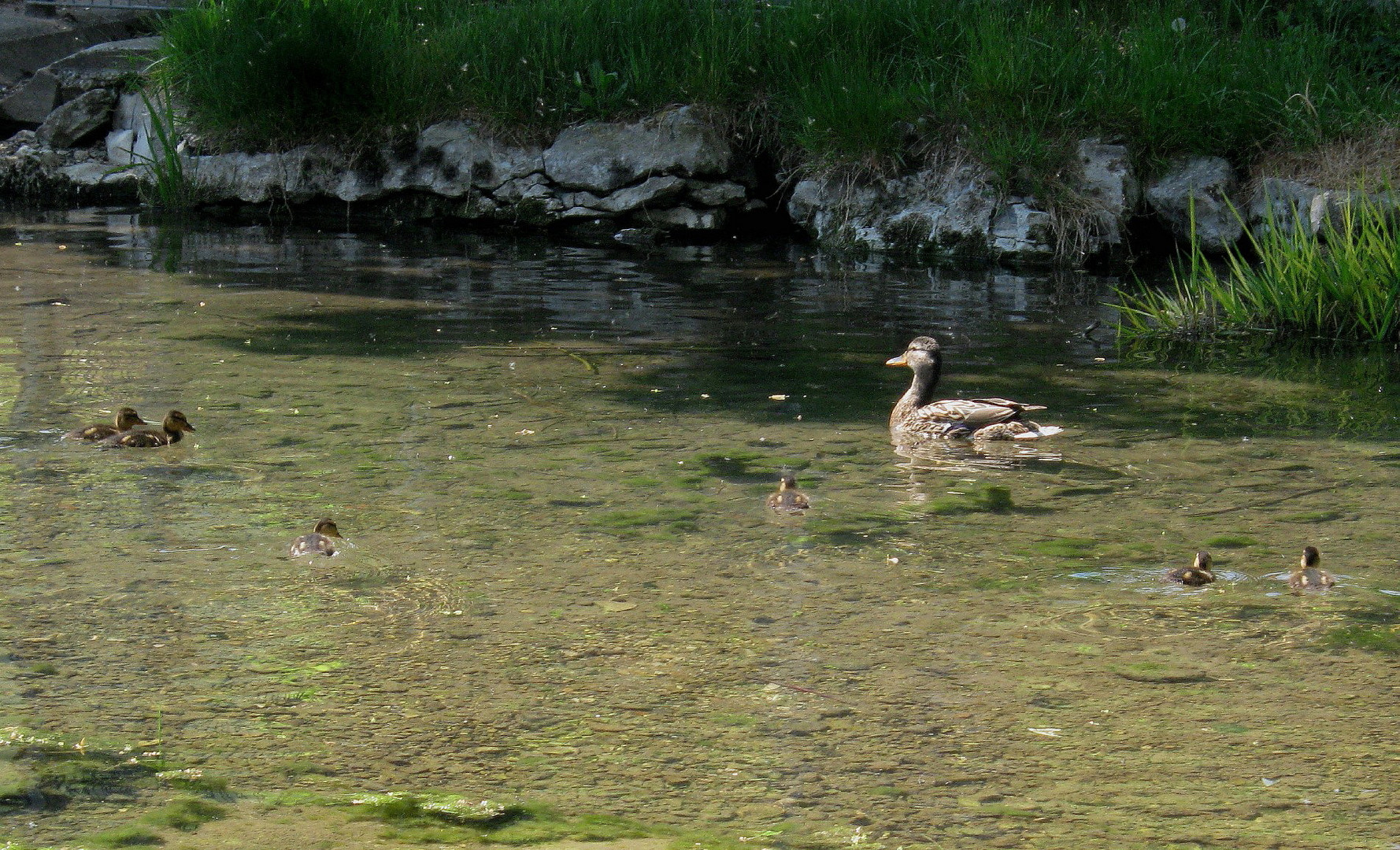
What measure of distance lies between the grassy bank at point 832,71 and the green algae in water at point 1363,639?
8.50 metres

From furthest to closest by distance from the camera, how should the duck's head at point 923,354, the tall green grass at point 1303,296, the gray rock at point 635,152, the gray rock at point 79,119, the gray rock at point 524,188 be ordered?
1. the gray rock at point 79,119
2. the gray rock at point 524,188
3. the gray rock at point 635,152
4. the tall green grass at point 1303,296
5. the duck's head at point 923,354

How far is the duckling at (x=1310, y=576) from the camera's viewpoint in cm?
482

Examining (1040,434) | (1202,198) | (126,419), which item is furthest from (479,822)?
(1202,198)

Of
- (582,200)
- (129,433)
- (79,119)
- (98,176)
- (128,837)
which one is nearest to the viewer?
(128,837)

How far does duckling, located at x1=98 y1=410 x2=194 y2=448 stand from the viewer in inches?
251

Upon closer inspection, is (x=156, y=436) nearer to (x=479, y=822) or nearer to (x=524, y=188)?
(x=479, y=822)

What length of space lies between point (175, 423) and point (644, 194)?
8.40 metres

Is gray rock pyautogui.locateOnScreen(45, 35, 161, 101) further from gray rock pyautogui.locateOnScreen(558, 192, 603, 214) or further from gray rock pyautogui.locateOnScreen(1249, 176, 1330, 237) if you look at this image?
gray rock pyautogui.locateOnScreen(1249, 176, 1330, 237)

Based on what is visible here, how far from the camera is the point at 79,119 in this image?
16.9 metres

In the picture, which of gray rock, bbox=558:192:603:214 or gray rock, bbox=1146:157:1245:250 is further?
gray rock, bbox=558:192:603:214

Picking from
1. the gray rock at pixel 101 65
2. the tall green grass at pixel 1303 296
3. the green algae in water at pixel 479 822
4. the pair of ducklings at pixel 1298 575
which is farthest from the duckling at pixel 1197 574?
the gray rock at pixel 101 65

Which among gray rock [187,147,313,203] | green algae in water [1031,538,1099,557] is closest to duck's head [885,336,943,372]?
green algae in water [1031,538,1099,557]

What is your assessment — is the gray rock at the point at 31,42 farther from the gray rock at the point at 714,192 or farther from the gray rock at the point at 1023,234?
the gray rock at the point at 1023,234

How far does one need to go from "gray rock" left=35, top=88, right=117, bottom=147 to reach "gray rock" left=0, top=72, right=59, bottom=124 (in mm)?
632
